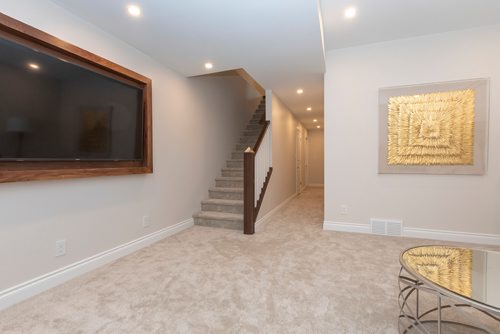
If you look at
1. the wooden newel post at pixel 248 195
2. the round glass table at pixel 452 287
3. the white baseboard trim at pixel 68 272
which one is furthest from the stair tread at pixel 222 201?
the round glass table at pixel 452 287

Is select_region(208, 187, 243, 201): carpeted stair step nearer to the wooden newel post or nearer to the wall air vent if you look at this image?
the wooden newel post

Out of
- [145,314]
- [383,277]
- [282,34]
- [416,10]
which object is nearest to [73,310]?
[145,314]

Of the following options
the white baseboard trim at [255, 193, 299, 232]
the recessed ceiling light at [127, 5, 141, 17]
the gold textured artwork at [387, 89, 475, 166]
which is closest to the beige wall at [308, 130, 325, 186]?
the white baseboard trim at [255, 193, 299, 232]

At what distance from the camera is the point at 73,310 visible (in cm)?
167

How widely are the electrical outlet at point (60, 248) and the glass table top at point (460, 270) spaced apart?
103 inches

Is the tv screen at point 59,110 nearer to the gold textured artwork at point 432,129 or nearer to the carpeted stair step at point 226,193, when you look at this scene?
the carpeted stair step at point 226,193

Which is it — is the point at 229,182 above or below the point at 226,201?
above

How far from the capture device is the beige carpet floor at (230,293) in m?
1.52

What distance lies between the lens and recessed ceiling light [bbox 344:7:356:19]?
8.31ft

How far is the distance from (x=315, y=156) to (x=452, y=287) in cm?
864

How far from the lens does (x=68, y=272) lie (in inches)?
83.0

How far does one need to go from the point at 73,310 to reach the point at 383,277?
246 centimetres

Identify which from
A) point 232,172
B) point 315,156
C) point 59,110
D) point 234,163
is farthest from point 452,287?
point 315,156

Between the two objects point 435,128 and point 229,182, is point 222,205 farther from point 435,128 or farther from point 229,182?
point 435,128
